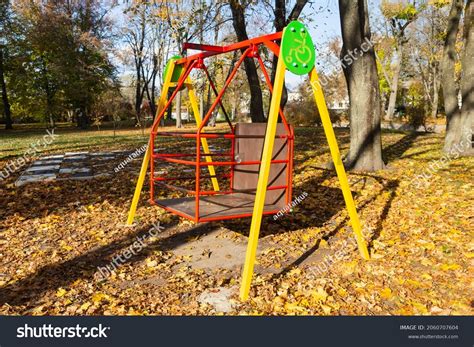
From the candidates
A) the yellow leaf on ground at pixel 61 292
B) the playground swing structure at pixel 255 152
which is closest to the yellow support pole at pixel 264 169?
the playground swing structure at pixel 255 152

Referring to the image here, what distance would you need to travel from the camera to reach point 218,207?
173 inches

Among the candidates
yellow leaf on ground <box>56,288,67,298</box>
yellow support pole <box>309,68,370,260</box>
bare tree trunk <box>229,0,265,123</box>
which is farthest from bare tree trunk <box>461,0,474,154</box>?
yellow leaf on ground <box>56,288,67,298</box>

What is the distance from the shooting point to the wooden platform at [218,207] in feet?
12.9

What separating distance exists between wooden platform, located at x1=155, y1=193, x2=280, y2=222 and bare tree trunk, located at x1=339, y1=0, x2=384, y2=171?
4119 mm

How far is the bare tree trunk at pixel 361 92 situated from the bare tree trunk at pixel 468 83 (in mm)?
2766

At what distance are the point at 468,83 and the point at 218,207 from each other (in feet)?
26.3

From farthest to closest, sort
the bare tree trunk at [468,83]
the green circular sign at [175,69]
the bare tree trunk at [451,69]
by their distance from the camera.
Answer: the bare tree trunk at [451,69] → the bare tree trunk at [468,83] → the green circular sign at [175,69]

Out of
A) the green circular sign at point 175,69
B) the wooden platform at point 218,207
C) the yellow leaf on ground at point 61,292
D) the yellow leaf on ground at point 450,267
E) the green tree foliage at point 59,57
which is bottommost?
the yellow leaf on ground at point 450,267

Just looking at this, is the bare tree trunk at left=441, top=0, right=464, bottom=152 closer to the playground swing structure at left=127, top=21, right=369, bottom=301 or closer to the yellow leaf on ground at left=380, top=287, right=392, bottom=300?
the playground swing structure at left=127, top=21, right=369, bottom=301

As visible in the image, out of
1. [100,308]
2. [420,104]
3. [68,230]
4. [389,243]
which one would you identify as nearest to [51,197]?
[68,230]

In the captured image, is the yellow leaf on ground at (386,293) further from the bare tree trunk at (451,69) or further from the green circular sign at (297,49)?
the bare tree trunk at (451,69)

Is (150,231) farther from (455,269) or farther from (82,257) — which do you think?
(455,269)
